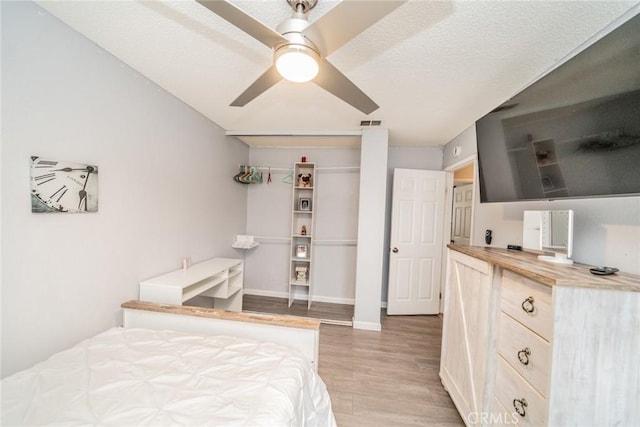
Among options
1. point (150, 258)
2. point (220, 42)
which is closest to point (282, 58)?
point (220, 42)

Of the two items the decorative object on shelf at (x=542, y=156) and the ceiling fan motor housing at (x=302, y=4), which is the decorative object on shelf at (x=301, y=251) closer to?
the decorative object on shelf at (x=542, y=156)

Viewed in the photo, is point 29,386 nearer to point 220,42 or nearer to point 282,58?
point 282,58

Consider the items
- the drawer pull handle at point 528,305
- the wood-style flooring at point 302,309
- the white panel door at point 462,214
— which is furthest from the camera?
the white panel door at point 462,214

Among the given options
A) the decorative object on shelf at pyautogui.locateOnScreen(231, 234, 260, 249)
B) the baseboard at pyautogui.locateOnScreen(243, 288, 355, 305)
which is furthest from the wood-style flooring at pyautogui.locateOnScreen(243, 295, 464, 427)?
the decorative object on shelf at pyautogui.locateOnScreen(231, 234, 260, 249)

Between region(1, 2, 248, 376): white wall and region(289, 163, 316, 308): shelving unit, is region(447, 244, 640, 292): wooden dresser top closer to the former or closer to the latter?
region(1, 2, 248, 376): white wall

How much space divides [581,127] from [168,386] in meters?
2.24

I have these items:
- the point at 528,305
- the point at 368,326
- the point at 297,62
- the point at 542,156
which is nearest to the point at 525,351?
the point at 528,305

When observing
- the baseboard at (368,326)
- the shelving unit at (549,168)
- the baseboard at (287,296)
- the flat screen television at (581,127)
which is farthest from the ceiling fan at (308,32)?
the baseboard at (287,296)

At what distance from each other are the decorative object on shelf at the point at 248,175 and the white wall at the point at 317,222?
29 cm

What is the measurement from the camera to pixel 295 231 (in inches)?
150

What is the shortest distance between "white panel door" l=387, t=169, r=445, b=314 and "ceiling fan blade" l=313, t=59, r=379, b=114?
6.93ft

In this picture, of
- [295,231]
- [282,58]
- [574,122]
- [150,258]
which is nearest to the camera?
[282,58]

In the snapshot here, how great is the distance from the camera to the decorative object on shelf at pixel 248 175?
3528 millimetres

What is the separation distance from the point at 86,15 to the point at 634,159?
279 centimetres
